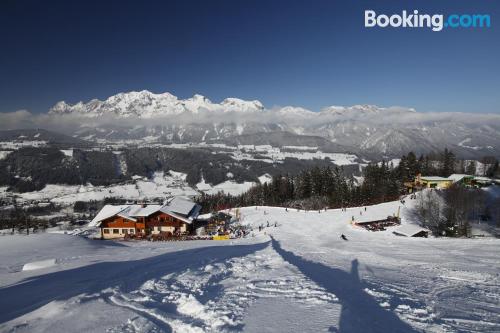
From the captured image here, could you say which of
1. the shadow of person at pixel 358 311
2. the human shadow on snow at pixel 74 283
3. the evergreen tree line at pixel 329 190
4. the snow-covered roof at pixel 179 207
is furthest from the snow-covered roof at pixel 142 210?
the shadow of person at pixel 358 311

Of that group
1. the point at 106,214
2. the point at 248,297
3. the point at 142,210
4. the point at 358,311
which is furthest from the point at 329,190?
the point at 358,311

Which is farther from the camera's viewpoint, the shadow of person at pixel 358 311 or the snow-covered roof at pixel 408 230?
the snow-covered roof at pixel 408 230

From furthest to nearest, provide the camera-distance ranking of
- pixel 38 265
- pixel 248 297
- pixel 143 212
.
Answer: pixel 143 212 < pixel 38 265 < pixel 248 297

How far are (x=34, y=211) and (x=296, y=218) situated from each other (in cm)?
13896

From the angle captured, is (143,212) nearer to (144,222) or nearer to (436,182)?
(144,222)

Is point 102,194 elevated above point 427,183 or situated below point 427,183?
below

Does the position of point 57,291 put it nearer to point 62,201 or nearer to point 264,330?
point 264,330

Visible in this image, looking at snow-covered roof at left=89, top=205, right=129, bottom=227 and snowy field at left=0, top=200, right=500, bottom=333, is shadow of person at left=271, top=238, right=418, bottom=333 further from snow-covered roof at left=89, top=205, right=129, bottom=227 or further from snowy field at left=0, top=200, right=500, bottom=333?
snow-covered roof at left=89, top=205, right=129, bottom=227

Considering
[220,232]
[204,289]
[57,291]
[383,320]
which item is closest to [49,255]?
[57,291]

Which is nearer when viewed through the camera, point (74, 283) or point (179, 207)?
point (74, 283)

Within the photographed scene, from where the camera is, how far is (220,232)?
4231cm

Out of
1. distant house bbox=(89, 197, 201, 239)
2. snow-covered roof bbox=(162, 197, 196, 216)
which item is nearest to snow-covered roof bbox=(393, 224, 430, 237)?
distant house bbox=(89, 197, 201, 239)

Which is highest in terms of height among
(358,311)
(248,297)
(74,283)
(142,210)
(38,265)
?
(358,311)

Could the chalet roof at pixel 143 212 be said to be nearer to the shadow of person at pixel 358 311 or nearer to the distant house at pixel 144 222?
the distant house at pixel 144 222
